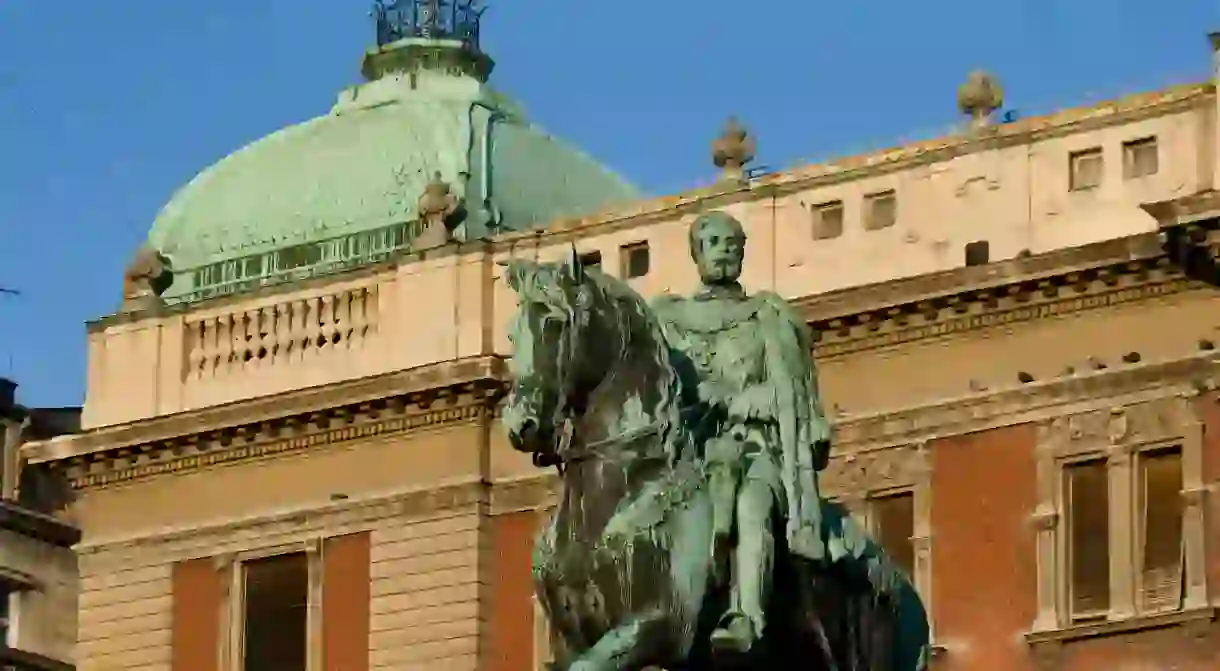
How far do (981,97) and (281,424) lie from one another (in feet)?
31.3

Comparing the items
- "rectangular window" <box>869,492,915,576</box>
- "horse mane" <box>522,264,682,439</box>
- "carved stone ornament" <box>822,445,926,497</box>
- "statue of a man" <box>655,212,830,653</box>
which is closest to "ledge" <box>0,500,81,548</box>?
"carved stone ornament" <box>822,445,926,497</box>

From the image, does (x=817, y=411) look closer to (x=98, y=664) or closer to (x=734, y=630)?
(x=734, y=630)

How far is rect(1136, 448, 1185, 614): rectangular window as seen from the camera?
4412cm

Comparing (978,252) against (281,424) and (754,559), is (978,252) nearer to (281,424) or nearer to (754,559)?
(281,424)

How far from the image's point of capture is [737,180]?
1897 inches

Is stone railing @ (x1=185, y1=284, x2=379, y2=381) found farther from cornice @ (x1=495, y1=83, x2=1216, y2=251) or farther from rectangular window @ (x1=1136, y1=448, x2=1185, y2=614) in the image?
rectangular window @ (x1=1136, y1=448, x2=1185, y2=614)

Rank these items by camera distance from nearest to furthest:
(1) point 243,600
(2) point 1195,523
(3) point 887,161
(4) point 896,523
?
(2) point 1195,523, (4) point 896,523, (3) point 887,161, (1) point 243,600

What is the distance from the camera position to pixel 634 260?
1916 inches

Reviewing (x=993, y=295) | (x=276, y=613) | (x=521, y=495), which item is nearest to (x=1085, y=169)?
(x=993, y=295)

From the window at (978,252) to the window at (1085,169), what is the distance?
1.13m

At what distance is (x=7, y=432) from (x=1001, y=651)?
846 inches

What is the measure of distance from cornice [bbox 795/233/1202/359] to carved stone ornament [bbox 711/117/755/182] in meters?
2.05

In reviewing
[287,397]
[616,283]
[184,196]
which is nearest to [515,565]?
[287,397]

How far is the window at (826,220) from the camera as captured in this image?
155 ft
